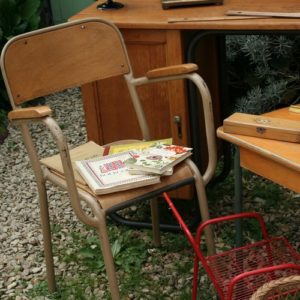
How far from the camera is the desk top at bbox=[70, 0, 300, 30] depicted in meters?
2.43

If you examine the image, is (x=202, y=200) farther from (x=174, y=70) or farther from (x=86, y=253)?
(x=86, y=253)

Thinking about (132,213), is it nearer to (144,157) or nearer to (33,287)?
(33,287)

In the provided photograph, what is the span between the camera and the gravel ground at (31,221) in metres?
2.72

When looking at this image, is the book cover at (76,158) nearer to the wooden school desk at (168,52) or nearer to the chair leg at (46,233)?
the chair leg at (46,233)

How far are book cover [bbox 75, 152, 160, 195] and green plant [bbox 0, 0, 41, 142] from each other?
2.13m

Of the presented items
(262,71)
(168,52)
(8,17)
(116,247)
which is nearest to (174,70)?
(168,52)

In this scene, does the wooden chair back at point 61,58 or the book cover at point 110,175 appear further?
the wooden chair back at point 61,58

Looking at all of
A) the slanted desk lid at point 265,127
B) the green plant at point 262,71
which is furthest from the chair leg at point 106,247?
the green plant at point 262,71

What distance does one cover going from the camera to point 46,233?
8.11ft

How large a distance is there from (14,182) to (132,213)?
2.60ft

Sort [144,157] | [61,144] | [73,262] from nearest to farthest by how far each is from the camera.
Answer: [61,144] < [144,157] < [73,262]

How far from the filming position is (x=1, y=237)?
306 centimetres

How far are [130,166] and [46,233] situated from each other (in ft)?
1.56

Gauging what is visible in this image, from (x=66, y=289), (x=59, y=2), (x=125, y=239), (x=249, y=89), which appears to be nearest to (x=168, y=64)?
(x=125, y=239)
